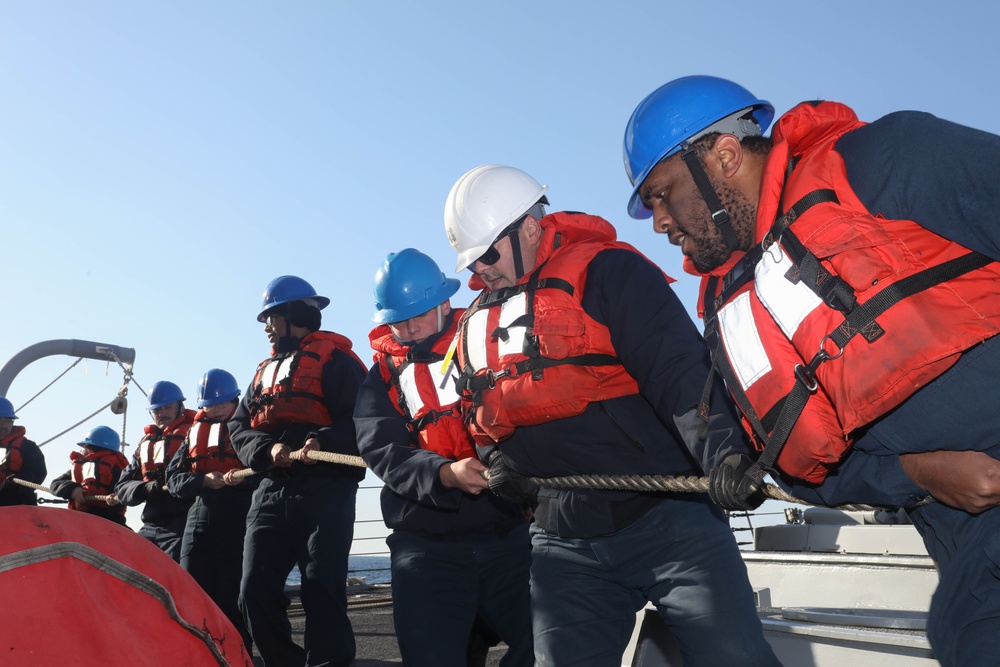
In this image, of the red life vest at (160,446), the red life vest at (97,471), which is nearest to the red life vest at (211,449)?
the red life vest at (160,446)

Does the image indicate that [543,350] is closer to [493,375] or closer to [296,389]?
[493,375]

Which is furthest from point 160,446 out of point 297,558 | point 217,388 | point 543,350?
point 543,350

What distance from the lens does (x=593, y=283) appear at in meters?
3.34

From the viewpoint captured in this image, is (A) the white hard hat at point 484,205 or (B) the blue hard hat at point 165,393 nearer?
(A) the white hard hat at point 484,205

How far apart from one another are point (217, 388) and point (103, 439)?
496 centimetres

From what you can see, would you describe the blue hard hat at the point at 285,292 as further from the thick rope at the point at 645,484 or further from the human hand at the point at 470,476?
the thick rope at the point at 645,484

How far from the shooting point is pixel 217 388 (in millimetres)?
9422

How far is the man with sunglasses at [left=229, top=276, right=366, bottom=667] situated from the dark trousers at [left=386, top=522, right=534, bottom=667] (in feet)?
6.06

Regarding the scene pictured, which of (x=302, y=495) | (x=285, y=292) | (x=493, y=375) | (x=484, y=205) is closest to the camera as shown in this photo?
(x=493, y=375)

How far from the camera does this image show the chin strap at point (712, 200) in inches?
102

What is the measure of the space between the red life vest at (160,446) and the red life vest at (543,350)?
277 inches

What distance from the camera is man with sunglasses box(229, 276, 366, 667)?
600 cm

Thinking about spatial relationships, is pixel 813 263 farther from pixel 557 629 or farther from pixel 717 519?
pixel 557 629

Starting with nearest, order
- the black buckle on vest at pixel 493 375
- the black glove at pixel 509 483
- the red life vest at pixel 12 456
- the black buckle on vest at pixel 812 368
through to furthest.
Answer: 1. the black buckle on vest at pixel 812 368
2. the black buckle on vest at pixel 493 375
3. the black glove at pixel 509 483
4. the red life vest at pixel 12 456
